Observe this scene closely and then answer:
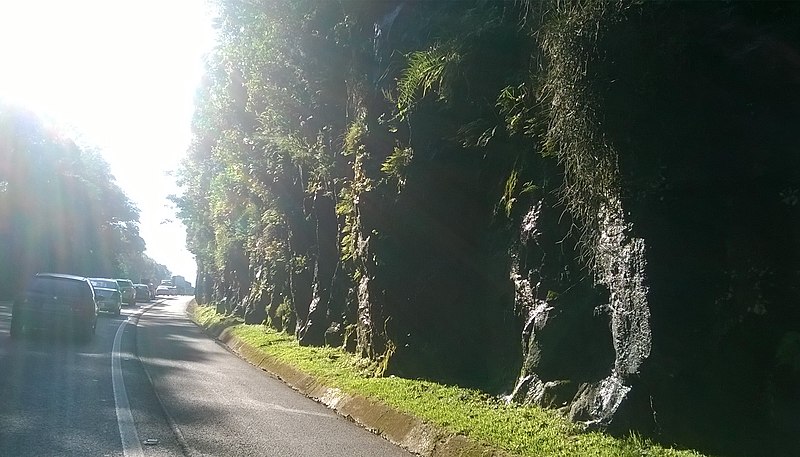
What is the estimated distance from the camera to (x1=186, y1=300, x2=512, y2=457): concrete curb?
8.24m

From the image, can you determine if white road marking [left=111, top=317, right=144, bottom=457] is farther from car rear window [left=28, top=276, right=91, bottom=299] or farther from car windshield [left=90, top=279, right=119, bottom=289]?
car windshield [left=90, top=279, right=119, bottom=289]

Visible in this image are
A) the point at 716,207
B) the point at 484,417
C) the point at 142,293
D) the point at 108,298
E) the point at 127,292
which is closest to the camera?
the point at 716,207

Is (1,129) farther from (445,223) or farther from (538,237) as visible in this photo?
(538,237)

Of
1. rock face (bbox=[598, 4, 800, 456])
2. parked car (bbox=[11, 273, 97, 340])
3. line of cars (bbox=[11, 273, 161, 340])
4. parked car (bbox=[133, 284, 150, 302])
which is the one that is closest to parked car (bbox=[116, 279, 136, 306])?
parked car (bbox=[133, 284, 150, 302])

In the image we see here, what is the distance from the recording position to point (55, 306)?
1947 cm

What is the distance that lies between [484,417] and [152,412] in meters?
4.23

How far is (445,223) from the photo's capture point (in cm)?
1297

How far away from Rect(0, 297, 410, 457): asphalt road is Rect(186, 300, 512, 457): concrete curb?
0.22m

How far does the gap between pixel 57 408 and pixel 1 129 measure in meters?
43.8

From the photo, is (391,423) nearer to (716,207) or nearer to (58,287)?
(716,207)

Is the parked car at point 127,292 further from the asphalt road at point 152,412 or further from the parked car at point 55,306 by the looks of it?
the asphalt road at point 152,412

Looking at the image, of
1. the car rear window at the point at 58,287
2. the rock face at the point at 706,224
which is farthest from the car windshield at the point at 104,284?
the rock face at the point at 706,224

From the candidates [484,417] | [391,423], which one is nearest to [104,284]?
[391,423]

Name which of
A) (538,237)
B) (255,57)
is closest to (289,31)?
(255,57)
